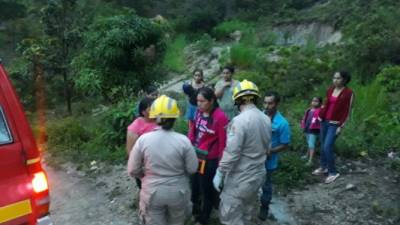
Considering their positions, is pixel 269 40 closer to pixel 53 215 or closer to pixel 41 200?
pixel 53 215

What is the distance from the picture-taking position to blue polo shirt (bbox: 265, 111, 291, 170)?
4.95m

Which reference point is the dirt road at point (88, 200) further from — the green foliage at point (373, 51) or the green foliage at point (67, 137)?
the green foliage at point (373, 51)

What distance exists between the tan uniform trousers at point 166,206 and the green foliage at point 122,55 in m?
5.70

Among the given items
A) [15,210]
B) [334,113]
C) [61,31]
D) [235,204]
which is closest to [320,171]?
[334,113]

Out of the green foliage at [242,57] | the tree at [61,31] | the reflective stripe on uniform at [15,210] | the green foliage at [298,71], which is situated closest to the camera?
the reflective stripe on uniform at [15,210]

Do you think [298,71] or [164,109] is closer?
[164,109]

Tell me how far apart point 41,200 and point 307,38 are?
58.8 ft

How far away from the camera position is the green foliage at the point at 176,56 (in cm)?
1902

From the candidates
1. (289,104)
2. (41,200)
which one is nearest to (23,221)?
(41,200)

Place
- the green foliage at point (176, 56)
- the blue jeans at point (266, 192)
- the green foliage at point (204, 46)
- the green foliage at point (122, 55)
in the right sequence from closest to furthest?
the blue jeans at point (266, 192) < the green foliage at point (122, 55) < the green foliage at point (176, 56) < the green foliage at point (204, 46)

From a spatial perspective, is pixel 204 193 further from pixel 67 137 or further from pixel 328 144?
pixel 67 137

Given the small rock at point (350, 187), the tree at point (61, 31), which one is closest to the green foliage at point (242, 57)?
the tree at point (61, 31)

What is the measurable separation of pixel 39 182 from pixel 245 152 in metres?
1.75

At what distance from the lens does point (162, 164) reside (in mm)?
3711
